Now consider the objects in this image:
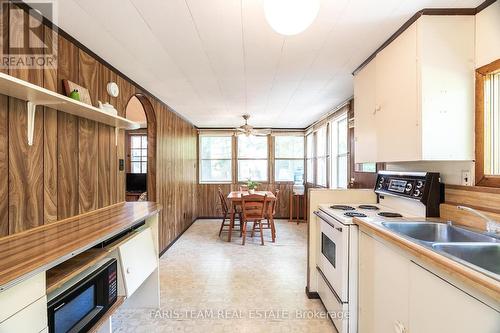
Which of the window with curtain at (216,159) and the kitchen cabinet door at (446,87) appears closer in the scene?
the kitchen cabinet door at (446,87)

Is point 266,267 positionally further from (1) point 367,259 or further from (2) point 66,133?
(2) point 66,133

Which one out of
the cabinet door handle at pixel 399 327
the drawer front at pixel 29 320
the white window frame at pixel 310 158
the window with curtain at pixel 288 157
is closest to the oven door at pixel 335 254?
the cabinet door handle at pixel 399 327

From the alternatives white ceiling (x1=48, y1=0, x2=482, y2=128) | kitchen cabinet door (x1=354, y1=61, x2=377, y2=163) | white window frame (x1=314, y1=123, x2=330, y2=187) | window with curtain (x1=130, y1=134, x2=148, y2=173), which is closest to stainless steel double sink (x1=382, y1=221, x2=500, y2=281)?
kitchen cabinet door (x1=354, y1=61, x2=377, y2=163)

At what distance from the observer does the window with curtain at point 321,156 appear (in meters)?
4.41

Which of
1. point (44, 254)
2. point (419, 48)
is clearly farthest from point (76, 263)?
point (419, 48)

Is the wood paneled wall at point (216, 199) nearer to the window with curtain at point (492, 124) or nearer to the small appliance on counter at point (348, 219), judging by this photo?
the small appliance on counter at point (348, 219)

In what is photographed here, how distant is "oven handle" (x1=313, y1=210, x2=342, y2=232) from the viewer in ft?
5.79

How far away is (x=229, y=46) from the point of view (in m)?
1.86

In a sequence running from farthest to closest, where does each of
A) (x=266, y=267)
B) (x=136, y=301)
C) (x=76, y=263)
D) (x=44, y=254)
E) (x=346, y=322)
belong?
(x=266, y=267), (x=136, y=301), (x=346, y=322), (x=76, y=263), (x=44, y=254)

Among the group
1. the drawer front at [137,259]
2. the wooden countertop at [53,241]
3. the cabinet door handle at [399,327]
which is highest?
the wooden countertop at [53,241]

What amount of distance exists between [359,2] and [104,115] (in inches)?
73.7

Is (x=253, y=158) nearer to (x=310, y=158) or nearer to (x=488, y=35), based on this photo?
(x=310, y=158)

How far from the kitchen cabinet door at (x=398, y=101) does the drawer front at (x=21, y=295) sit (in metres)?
1.99

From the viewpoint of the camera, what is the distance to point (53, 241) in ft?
3.90
